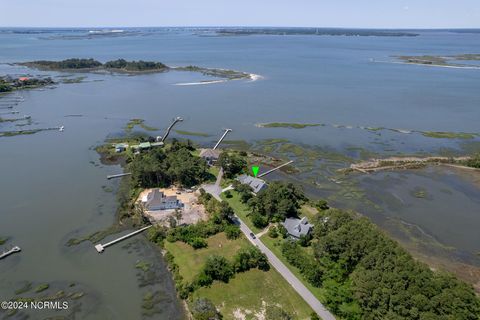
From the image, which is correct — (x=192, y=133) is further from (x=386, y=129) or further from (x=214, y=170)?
(x=386, y=129)

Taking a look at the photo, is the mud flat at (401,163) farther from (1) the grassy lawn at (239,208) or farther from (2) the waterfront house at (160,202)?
(2) the waterfront house at (160,202)

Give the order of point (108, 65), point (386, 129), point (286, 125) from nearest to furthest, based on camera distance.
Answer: point (386, 129) < point (286, 125) < point (108, 65)

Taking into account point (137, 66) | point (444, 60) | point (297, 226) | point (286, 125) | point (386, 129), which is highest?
point (444, 60)

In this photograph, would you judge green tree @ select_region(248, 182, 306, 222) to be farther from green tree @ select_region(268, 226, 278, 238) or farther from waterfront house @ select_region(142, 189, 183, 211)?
waterfront house @ select_region(142, 189, 183, 211)

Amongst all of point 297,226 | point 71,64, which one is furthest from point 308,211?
point 71,64

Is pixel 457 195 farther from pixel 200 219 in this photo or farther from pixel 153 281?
pixel 153 281

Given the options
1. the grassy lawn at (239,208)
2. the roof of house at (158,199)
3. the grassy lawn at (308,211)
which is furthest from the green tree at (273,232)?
the roof of house at (158,199)
